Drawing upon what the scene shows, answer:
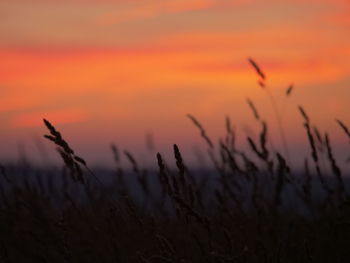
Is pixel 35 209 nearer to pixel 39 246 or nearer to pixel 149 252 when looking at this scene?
pixel 39 246

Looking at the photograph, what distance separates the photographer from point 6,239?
334cm

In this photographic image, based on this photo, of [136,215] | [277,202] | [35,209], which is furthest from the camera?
[136,215]

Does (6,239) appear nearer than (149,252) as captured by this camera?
Yes

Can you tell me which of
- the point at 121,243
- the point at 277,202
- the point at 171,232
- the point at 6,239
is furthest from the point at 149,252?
the point at 277,202

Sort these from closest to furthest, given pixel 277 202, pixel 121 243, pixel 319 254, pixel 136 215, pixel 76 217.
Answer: pixel 277 202 → pixel 136 215 → pixel 319 254 → pixel 121 243 → pixel 76 217

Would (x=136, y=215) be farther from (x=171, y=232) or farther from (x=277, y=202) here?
(x=171, y=232)

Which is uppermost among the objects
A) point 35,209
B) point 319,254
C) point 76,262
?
point 35,209

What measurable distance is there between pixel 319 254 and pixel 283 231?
101cm

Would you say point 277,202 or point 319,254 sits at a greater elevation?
point 277,202

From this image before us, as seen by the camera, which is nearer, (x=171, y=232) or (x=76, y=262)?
(x=76, y=262)

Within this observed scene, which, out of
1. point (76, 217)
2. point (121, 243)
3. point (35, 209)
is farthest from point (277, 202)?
point (76, 217)

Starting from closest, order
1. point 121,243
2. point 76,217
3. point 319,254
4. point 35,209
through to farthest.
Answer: point 35,209 → point 319,254 → point 121,243 → point 76,217

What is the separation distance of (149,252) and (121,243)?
482 millimetres

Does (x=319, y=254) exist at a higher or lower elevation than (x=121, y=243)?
lower
